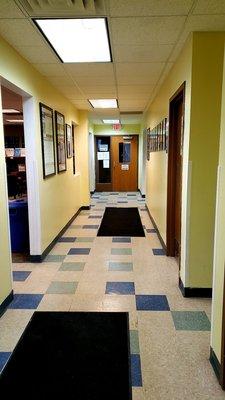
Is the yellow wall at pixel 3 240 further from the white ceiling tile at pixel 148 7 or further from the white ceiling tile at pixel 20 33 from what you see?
the white ceiling tile at pixel 148 7

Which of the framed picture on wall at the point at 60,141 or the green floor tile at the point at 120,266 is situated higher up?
the framed picture on wall at the point at 60,141

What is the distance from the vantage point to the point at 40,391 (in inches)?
73.1

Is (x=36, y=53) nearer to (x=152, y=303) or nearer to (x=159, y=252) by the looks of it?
(x=152, y=303)

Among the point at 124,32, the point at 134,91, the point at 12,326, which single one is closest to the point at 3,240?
the point at 12,326

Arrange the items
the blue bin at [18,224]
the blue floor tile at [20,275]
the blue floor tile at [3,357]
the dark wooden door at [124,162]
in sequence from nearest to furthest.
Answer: the blue floor tile at [3,357] → the blue floor tile at [20,275] → the blue bin at [18,224] → the dark wooden door at [124,162]

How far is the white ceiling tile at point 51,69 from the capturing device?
3646mm

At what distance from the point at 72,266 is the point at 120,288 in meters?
0.90

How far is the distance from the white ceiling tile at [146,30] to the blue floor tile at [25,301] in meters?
2.64

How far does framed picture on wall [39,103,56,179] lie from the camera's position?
13.6ft

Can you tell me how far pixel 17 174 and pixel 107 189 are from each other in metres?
3.70

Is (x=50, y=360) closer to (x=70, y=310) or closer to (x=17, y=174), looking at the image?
(x=70, y=310)

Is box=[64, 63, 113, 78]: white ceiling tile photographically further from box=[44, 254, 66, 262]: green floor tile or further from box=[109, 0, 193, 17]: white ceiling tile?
box=[44, 254, 66, 262]: green floor tile

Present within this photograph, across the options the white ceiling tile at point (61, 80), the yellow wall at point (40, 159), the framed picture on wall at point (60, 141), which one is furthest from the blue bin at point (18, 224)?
the white ceiling tile at point (61, 80)

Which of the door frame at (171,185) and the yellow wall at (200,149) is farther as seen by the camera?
the door frame at (171,185)
